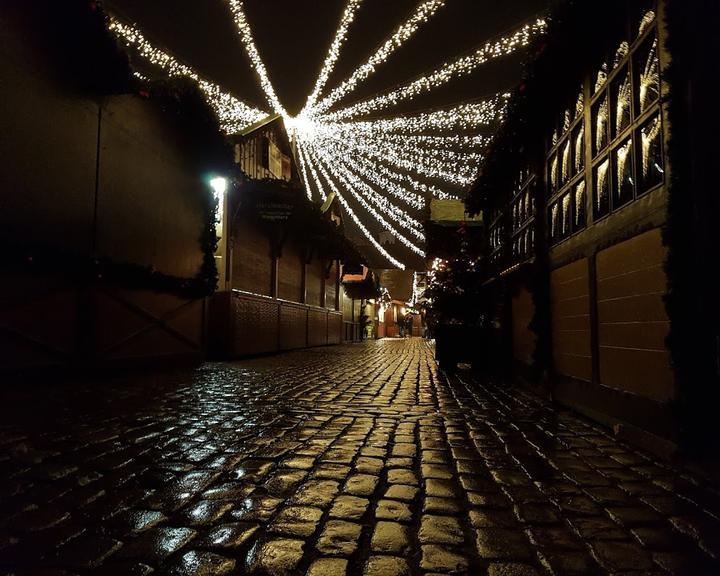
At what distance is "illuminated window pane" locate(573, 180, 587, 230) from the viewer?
16.1 ft

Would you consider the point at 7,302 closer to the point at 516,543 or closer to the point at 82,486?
the point at 82,486

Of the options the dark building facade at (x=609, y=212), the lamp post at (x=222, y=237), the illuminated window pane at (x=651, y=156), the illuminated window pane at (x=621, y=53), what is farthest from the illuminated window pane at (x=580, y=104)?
the lamp post at (x=222, y=237)

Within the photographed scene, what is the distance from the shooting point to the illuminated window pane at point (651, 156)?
3384mm

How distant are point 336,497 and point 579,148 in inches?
184

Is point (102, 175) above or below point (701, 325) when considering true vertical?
above

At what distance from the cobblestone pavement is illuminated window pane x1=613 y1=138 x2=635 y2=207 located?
2.16 m

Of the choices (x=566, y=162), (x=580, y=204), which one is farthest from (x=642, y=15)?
(x=566, y=162)

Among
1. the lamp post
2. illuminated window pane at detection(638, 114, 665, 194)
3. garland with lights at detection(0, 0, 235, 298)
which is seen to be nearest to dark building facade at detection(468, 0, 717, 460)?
illuminated window pane at detection(638, 114, 665, 194)

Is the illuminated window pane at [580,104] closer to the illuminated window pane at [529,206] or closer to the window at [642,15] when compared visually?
the window at [642,15]

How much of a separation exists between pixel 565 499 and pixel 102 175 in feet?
26.7

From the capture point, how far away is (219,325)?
11.4 m

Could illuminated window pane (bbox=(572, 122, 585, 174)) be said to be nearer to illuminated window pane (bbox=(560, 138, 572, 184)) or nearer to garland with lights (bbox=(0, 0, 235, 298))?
illuminated window pane (bbox=(560, 138, 572, 184))

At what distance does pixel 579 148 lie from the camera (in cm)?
512

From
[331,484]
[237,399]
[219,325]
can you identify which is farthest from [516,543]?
[219,325]
